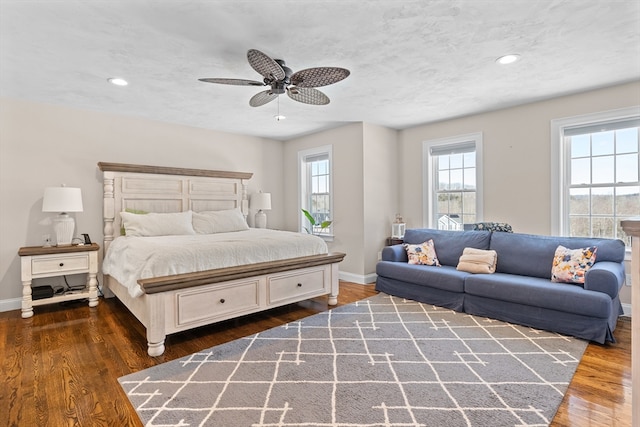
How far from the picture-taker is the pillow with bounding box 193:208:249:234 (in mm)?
4531

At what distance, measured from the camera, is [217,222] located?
15.2ft

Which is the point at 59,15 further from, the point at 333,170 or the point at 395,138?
the point at 395,138

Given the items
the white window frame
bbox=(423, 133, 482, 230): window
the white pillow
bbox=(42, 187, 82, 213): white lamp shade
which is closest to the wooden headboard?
the white pillow

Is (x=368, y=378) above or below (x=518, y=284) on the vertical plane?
below

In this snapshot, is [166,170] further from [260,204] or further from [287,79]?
[287,79]

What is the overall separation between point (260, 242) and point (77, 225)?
8.32 ft

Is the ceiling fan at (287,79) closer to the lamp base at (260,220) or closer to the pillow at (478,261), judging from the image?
the pillow at (478,261)

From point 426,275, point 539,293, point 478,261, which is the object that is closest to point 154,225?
point 426,275

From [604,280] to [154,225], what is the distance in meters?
4.61

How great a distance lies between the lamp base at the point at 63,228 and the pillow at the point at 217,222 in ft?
4.44

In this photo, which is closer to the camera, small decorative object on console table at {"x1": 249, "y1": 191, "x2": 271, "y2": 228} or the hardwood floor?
the hardwood floor

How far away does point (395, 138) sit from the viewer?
5387 millimetres

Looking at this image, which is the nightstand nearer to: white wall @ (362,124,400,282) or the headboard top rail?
the headboard top rail

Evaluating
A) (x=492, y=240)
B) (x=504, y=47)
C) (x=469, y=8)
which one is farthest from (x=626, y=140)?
(x=469, y=8)
